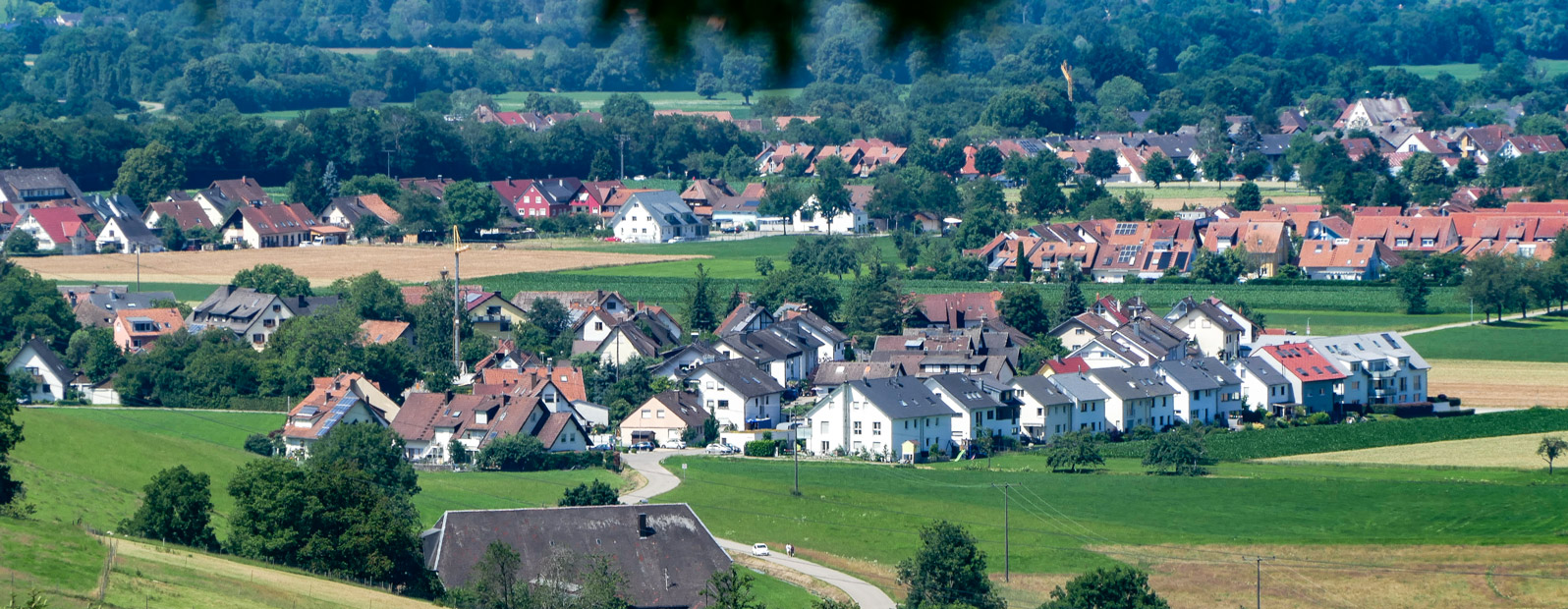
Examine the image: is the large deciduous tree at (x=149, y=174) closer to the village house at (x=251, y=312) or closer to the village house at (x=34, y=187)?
the village house at (x=34, y=187)

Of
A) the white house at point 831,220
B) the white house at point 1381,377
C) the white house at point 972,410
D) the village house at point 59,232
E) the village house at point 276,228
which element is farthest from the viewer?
the white house at point 831,220

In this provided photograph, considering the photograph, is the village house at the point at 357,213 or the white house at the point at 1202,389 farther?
the village house at the point at 357,213

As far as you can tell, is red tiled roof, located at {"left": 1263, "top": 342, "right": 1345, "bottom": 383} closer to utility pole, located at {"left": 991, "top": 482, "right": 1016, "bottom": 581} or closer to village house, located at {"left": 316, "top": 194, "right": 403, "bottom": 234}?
utility pole, located at {"left": 991, "top": 482, "right": 1016, "bottom": 581}

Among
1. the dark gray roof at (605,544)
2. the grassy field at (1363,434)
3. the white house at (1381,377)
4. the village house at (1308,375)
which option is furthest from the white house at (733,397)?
the dark gray roof at (605,544)

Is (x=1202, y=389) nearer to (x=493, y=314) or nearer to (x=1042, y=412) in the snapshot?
(x=1042, y=412)

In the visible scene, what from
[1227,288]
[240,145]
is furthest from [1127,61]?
[1227,288]

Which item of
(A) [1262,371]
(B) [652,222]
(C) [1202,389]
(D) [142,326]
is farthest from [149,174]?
(A) [1262,371]

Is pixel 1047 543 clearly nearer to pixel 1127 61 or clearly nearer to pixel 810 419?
pixel 810 419

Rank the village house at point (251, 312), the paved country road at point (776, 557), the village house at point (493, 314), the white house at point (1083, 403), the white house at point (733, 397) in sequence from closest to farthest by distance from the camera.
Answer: the paved country road at point (776, 557) → the white house at point (1083, 403) → the white house at point (733, 397) → the village house at point (251, 312) → the village house at point (493, 314)
